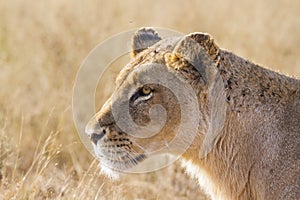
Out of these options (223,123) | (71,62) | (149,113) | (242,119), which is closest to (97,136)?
(149,113)

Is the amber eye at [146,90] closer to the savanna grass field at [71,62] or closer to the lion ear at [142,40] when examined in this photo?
the lion ear at [142,40]

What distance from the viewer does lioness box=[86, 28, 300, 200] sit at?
4.35 m

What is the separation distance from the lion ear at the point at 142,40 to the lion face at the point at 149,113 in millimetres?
319

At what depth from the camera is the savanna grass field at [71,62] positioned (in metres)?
5.78

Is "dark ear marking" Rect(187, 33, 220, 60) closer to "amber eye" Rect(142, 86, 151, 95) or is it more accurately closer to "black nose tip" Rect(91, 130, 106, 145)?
"amber eye" Rect(142, 86, 151, 95)

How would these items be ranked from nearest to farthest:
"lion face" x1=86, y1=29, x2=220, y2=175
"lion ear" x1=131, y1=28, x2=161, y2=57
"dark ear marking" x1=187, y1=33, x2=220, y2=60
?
"dark ear marking" x1=187, y1=33, x2=220, y2=60, "lion face" x1=86, y1=29, x2=220, y2=175, "lion ear" x1=131, y1=28, x2=161, y2=57

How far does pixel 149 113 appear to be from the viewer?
454cm

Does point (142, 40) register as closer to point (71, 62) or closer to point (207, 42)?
point (207, 42)

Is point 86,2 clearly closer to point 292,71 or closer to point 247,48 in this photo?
point 247,48

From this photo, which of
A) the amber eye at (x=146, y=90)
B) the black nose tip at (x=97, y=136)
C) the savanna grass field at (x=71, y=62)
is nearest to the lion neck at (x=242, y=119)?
the amber eye at (x=146, y=90)

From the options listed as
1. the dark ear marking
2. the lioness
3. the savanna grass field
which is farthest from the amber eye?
the savanna grass field

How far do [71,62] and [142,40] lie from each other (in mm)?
4152

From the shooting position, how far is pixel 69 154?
7164mm

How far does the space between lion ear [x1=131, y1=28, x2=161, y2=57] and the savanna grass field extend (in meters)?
0.86
